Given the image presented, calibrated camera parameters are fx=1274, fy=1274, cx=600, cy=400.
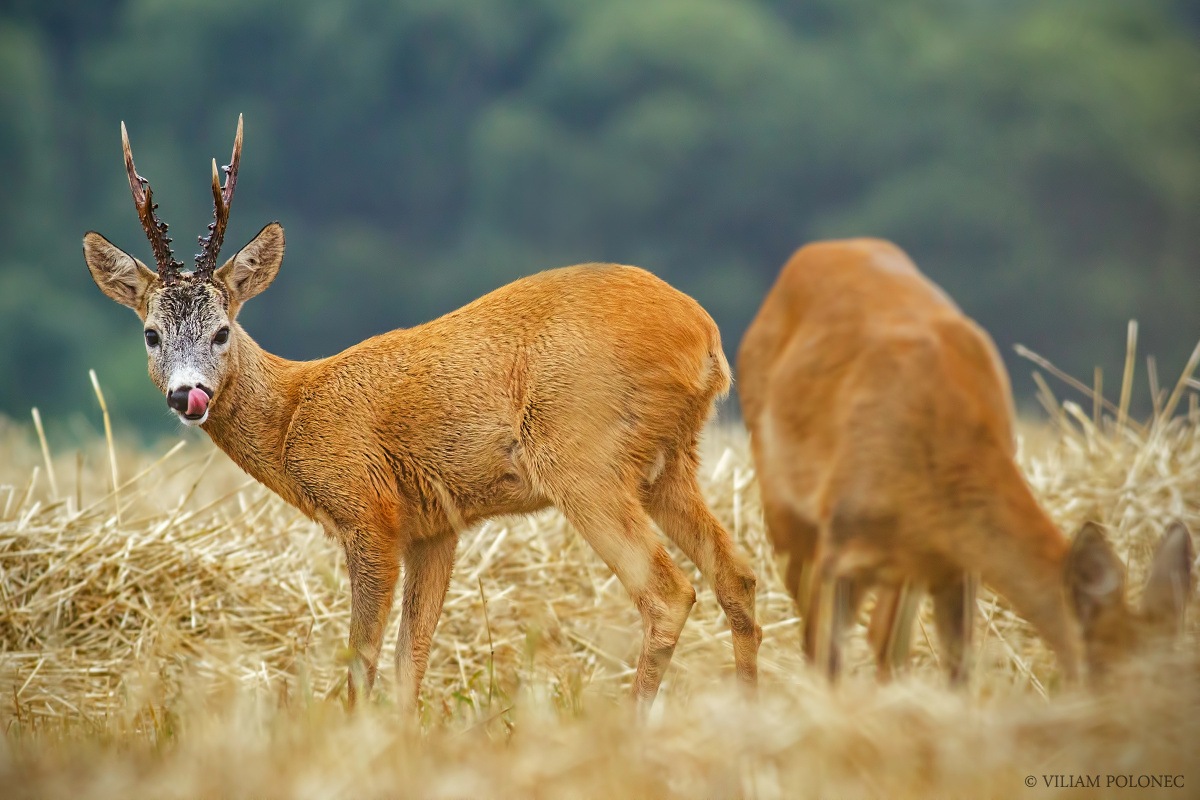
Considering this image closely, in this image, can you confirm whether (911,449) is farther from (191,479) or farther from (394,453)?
(191,479)

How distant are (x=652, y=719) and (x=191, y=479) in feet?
22.0

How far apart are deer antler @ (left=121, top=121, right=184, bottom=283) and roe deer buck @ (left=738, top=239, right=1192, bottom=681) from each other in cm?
304

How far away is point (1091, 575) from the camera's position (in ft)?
10.8

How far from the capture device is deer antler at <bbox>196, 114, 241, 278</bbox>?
5.43 meters

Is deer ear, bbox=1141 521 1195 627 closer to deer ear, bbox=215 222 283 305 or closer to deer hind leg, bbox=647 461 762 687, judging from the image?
deer hind leg, bbox=647 461 762 687

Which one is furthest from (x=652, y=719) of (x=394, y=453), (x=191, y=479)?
(x=191, y=479)

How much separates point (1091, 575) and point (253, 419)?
3.66 metres

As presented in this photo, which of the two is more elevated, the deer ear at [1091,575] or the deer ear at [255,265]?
the deer ear at [255,265]

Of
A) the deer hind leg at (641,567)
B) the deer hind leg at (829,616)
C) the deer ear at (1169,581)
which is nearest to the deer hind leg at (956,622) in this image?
the deer hind leg at (829,616)

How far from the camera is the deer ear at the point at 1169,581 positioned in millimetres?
3352

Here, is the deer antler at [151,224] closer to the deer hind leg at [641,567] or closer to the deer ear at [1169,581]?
the deer hind leg at [641,567]

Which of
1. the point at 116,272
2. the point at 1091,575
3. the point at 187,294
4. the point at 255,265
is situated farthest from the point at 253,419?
the point at 1091,575

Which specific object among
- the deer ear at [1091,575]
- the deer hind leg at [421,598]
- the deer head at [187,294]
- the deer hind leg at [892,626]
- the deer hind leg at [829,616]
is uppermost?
the deer head at [187,294]

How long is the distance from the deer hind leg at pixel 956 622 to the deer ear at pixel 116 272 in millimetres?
3665
